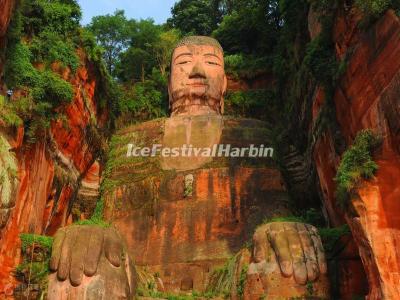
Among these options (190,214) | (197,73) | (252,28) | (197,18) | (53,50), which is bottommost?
(190,214)

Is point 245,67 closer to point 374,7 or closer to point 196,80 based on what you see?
point 196,80

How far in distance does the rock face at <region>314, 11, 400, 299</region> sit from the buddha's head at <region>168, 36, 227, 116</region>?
7988 millimetres

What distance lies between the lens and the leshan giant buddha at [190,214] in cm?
Result: 1059

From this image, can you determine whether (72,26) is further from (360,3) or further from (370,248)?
(370,248)

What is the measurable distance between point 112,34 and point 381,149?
20.7 metres

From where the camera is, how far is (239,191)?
1520 centimetres

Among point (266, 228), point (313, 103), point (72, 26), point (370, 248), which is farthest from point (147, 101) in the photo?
point (370, 248)

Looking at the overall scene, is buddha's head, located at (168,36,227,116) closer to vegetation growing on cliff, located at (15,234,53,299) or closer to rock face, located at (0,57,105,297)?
rock face, located at (0,57,105,297)

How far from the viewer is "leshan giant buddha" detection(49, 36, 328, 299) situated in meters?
10.6

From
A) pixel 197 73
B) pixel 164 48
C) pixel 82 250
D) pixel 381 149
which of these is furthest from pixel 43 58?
pixel 164 48

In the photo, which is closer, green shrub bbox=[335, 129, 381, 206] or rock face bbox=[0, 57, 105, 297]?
green shrub bbox=[335, 129, 381, 206]

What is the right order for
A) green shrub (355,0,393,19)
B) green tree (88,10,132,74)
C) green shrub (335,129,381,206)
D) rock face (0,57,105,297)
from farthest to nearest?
green tree (88,10,132,74), rock face (0,57,105,297), green shrub (355,0,393,19), green shrub (335,129,381,206)

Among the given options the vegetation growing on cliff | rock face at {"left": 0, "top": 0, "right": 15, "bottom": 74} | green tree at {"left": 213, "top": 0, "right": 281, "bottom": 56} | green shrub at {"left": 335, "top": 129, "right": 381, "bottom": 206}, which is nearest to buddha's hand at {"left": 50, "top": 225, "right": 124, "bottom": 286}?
the vegetation growing on cliff

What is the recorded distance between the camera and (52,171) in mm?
14000
